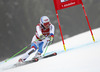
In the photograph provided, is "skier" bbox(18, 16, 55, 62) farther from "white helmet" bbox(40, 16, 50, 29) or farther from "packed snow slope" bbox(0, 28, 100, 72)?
"packed snow slope" bbox(0, 28, 100, 72)

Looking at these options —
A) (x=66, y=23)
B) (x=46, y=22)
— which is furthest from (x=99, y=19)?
(x=46, y=22)

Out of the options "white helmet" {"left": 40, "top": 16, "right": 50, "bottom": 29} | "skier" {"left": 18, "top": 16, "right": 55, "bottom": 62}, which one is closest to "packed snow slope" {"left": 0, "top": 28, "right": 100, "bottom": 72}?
"skier" {"left": 18, "top": 16, "right": 55, "bottom": 62}

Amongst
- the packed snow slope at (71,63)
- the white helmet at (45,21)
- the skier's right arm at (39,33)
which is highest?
the white helmet at (45,21)

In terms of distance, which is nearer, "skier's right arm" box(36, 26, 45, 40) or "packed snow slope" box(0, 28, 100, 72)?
"packed snow slope" box(0, 28, 100, 72)

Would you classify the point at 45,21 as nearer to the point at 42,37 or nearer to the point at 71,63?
the point at 42,37

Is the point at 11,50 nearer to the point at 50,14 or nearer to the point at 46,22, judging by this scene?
the point at 50,14

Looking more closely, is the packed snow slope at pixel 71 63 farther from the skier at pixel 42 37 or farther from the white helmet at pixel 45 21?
the white helmet at pixel 45 21

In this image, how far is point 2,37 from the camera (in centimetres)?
602

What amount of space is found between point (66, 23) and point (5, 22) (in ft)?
8.35

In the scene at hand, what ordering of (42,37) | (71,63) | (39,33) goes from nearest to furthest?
(71,63) < (39,33) < (42,37)

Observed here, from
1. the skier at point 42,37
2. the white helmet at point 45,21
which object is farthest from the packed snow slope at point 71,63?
the white helmet at point 45,21

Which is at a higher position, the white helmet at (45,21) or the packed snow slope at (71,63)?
the white helmet at (45,21)

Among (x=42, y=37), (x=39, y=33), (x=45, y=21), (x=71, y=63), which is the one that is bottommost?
(x=71, y=63)

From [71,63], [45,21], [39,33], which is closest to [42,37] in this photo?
[39,33]
